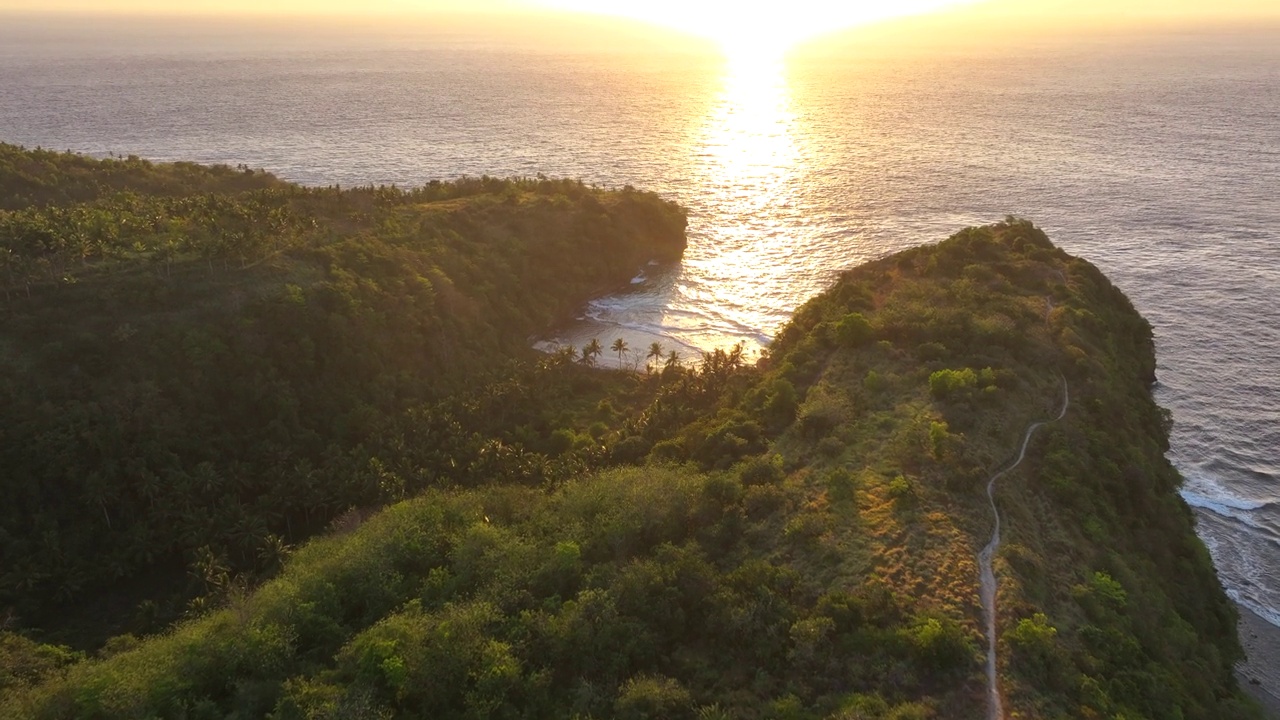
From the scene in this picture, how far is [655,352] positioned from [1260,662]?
59.1 m

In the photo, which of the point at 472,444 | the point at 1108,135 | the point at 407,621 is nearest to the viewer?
the point at 407,621

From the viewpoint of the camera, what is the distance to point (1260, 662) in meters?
53.6

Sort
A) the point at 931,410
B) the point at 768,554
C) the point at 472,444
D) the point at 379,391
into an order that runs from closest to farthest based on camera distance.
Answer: the point at 768,554 < the point at 931,410 < the point at 472,444 < the point at 379,391

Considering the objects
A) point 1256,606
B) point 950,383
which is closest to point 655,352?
point 950,383

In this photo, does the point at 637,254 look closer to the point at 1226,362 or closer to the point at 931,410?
the point at 931,410

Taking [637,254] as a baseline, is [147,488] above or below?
below

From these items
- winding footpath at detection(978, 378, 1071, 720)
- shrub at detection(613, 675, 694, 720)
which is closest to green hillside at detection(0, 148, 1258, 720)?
shrub at detection(613, 675, 694, 720)

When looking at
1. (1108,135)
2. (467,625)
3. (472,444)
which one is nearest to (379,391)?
(472,444)

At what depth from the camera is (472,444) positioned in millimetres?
70312

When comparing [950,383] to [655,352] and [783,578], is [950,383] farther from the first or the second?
[655,352]

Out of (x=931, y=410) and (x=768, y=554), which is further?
(x=931, y=410)

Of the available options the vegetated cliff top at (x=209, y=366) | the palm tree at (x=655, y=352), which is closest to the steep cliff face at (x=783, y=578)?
the vegetated cliff top at (x=209, y=366)

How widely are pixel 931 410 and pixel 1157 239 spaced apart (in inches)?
3295

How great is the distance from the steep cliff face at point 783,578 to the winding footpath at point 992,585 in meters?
0.33
